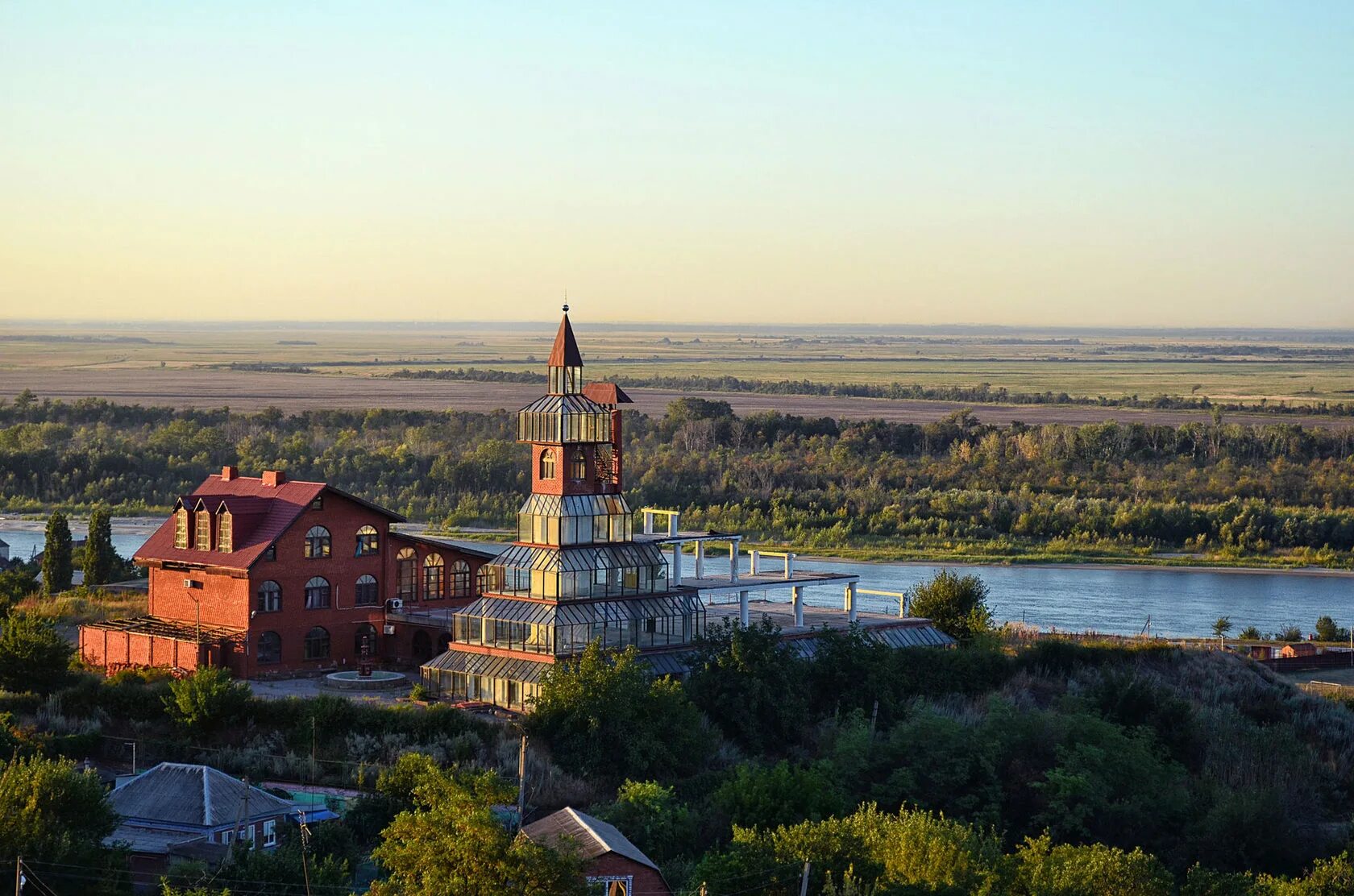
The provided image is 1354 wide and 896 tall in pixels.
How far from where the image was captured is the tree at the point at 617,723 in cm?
3709

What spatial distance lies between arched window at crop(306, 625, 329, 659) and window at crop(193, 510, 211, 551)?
317 cm

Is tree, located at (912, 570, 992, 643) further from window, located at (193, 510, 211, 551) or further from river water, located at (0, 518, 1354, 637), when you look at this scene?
window, located at (193, 510, 211, 551)

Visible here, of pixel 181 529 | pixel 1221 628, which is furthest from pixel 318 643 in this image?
pixel 1221 628


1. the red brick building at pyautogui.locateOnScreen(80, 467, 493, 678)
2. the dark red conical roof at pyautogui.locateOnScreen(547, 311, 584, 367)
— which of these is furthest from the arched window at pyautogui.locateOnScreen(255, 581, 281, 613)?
the dark red conical roof at pyautogui.locateOnScreen(547, 311, 584, 367)

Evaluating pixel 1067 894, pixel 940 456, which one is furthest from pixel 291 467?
pixel 1067 894

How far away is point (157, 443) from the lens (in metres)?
111

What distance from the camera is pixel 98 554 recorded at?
5503 cm

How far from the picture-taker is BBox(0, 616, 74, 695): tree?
40344 mm

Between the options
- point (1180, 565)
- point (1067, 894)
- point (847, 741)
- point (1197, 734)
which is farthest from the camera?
point (1180, 565)

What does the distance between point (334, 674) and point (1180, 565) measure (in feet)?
140

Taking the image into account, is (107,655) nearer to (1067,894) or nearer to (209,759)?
(209,759)

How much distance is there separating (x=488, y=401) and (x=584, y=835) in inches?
5430

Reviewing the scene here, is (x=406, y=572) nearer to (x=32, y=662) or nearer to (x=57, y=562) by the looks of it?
(x=32, y=662)

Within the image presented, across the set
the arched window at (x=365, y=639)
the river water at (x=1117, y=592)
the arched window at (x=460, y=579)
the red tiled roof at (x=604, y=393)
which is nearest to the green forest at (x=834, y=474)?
the river water at (x=1117, y=592)
